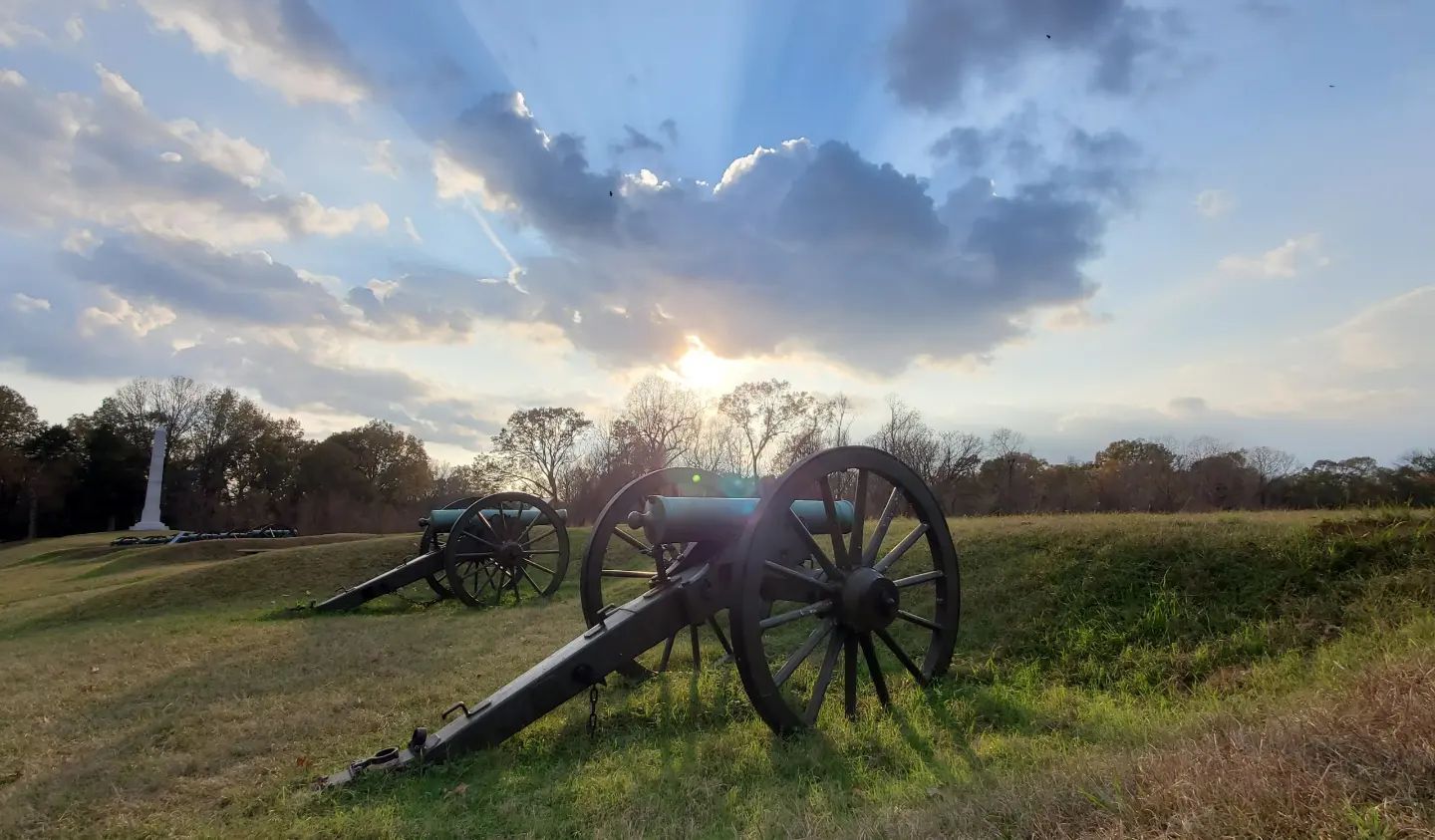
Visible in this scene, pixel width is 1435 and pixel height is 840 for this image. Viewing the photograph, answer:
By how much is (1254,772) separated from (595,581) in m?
5.25

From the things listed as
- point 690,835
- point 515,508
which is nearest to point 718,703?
point 690,835

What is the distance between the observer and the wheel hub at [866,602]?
16.7 ft

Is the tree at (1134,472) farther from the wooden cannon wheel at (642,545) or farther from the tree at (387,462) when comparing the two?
the tree at (387,462)

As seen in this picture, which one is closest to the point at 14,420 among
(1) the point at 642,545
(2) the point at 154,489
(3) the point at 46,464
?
(3) the point at 46,464

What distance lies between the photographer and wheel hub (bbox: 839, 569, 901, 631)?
509 cm

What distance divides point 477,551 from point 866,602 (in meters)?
9.25

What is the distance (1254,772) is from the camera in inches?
104

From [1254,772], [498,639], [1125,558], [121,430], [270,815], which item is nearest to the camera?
[1254,772]

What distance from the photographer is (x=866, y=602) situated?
5098 millimetres

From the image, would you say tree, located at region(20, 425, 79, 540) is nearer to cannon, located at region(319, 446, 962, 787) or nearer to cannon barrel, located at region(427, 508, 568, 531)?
cannon barrel, located at region(427, 508, 568, 531)

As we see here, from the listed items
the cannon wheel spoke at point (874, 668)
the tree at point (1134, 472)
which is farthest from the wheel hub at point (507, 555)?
the tree at point (1134, 472)

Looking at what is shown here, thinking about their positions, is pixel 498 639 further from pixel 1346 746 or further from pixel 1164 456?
A: pixel 1164 456

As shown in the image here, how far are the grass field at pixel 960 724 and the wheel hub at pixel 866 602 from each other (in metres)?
0.65

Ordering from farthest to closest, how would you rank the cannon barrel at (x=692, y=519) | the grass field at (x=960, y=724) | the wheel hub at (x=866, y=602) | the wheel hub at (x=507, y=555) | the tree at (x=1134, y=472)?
1. the tree at (x=1134, y=472)
2. the wheel hub at (x=507, y=555)
3. the cannon barrel at (x=692, y=519)
4. the wheel hub at (x=866, y=602)
5. the grass field at (x=960, y=724)
